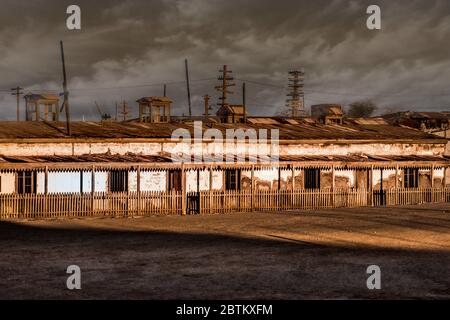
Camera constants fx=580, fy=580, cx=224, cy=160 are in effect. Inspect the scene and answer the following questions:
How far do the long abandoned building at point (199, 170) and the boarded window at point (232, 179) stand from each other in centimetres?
5

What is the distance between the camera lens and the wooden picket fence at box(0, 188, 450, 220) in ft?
69.8

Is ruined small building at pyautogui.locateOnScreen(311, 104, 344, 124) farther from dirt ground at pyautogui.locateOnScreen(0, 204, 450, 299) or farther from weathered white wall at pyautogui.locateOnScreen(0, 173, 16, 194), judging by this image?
weathered white wall at pyautogui.locateOnScreen(0, 173, 16, 194)

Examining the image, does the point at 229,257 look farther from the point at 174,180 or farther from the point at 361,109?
the point at 361,109

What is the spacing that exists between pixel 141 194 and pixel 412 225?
33.2 feet

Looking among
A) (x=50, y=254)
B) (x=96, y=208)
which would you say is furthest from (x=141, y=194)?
(x=50, y=254)

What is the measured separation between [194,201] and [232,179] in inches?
139

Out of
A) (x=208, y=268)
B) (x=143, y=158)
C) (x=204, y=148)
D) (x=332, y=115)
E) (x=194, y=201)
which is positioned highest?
(x=332, y=115)

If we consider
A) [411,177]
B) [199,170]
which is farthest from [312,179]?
[199,170]

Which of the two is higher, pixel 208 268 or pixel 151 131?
pixel 151 131

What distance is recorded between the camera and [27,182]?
78.4ft

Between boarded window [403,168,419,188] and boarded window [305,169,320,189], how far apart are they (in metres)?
4.91

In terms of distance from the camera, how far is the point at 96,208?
869 inches

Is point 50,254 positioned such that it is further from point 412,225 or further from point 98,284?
point 412,225

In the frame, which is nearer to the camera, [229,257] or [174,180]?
[229,257]
